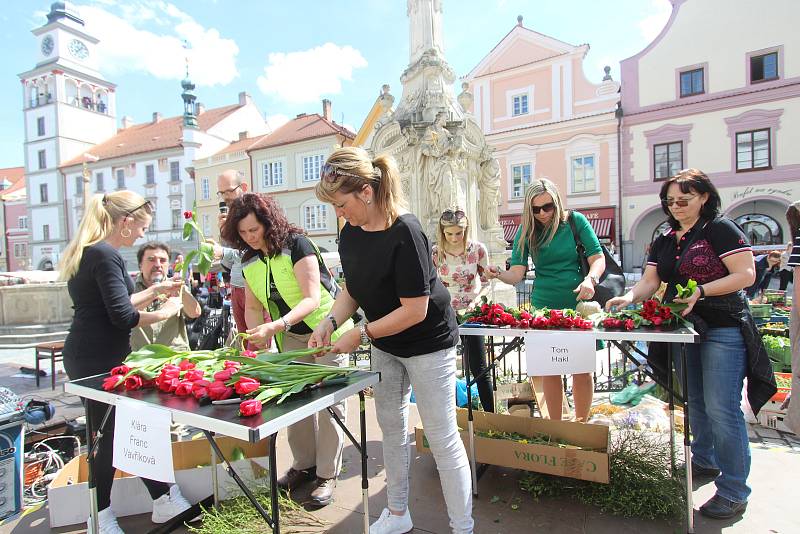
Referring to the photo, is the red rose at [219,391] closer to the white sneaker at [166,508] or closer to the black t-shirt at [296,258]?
the black t-shirt at [296,258]

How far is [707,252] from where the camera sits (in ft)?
7.91

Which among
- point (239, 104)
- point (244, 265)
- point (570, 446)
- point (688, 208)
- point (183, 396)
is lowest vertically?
point (570, 446)

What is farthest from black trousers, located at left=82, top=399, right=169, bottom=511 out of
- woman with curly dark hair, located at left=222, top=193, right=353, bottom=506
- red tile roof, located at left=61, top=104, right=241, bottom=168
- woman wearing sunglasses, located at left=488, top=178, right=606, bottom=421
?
red tile roof, located at left=61, top=104, right=241, bottom=168

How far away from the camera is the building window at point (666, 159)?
19469mm

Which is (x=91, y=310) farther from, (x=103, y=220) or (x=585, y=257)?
(x=585, y=257)

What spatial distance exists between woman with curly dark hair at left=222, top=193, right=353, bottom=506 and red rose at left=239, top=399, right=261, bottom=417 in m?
0.97

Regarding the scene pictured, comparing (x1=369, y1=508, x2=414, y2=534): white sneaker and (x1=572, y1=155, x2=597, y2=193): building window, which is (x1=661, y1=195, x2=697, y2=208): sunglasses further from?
(x1=572, y1=155, x2=597, y2=193): building window

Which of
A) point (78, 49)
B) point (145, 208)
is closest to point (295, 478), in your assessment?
point (145, 208)

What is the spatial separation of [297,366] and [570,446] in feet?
5.41

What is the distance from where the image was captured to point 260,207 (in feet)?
8.60

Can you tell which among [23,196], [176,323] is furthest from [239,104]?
[176,323]

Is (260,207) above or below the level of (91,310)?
above

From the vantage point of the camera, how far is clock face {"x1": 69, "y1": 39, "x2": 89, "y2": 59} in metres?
41.4

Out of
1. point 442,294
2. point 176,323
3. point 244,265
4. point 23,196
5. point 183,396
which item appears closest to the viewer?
point 183,396
